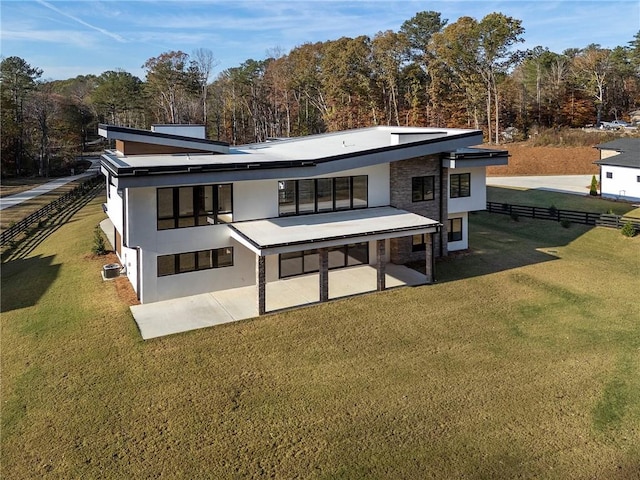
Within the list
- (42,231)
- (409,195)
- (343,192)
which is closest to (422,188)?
(409,195)

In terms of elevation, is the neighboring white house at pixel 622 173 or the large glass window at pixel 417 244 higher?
the neighboring white house at pixel 622 173

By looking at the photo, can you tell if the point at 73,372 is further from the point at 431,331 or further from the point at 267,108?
the point at 267,108

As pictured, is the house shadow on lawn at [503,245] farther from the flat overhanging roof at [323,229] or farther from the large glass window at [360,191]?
the large glass window at [360,191]

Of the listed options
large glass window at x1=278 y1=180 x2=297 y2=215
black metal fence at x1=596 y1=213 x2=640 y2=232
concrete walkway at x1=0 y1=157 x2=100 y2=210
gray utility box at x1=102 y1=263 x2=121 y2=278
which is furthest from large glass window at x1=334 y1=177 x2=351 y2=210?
concrete walkway at x1=0 y1=157 x2=100 y2=210

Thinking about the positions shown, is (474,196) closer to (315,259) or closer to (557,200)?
(315,259)

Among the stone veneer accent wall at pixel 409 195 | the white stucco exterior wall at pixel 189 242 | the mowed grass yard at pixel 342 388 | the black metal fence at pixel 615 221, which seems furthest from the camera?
the black metal fence at pixel 615 221

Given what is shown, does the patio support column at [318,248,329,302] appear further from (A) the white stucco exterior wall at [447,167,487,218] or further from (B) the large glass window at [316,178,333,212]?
(A) the white stucco exterior wall at [447,167,487,218]

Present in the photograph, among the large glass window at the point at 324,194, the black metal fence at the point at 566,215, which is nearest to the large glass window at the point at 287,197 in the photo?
the large glass window at the point at 324,194

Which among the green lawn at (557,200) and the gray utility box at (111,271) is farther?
the green lawn at (557,200)
